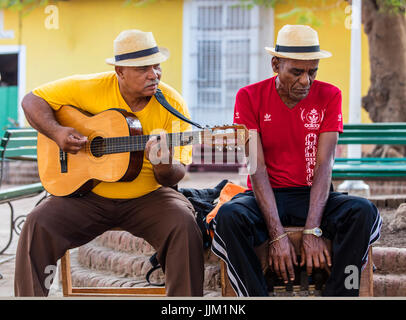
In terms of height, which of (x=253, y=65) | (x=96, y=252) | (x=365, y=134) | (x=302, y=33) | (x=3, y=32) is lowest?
(x=96, y=252)

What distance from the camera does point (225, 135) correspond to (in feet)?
9.53

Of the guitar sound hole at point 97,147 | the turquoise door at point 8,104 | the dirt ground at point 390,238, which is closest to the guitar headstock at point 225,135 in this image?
the guitar sound hole at point 97,147

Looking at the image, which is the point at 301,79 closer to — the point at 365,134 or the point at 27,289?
the point at 27,289

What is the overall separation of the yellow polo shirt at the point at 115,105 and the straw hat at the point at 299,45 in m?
0.68

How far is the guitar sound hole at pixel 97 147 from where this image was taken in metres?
3.29

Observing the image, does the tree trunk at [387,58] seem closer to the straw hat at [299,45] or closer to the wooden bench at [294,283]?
the straw hat at [299,45]

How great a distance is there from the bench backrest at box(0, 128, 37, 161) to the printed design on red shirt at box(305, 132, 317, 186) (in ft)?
9.08

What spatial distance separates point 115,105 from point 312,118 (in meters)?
1.15

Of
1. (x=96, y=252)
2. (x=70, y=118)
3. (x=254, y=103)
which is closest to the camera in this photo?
(x=254, y=103)

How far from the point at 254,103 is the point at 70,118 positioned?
3.65ft

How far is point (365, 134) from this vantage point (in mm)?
5426

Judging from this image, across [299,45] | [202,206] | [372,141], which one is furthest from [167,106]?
[372,141]

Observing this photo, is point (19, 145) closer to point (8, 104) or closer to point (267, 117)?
point (267, 117)

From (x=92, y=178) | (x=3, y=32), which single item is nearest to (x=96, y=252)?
(x=92, y=178)
